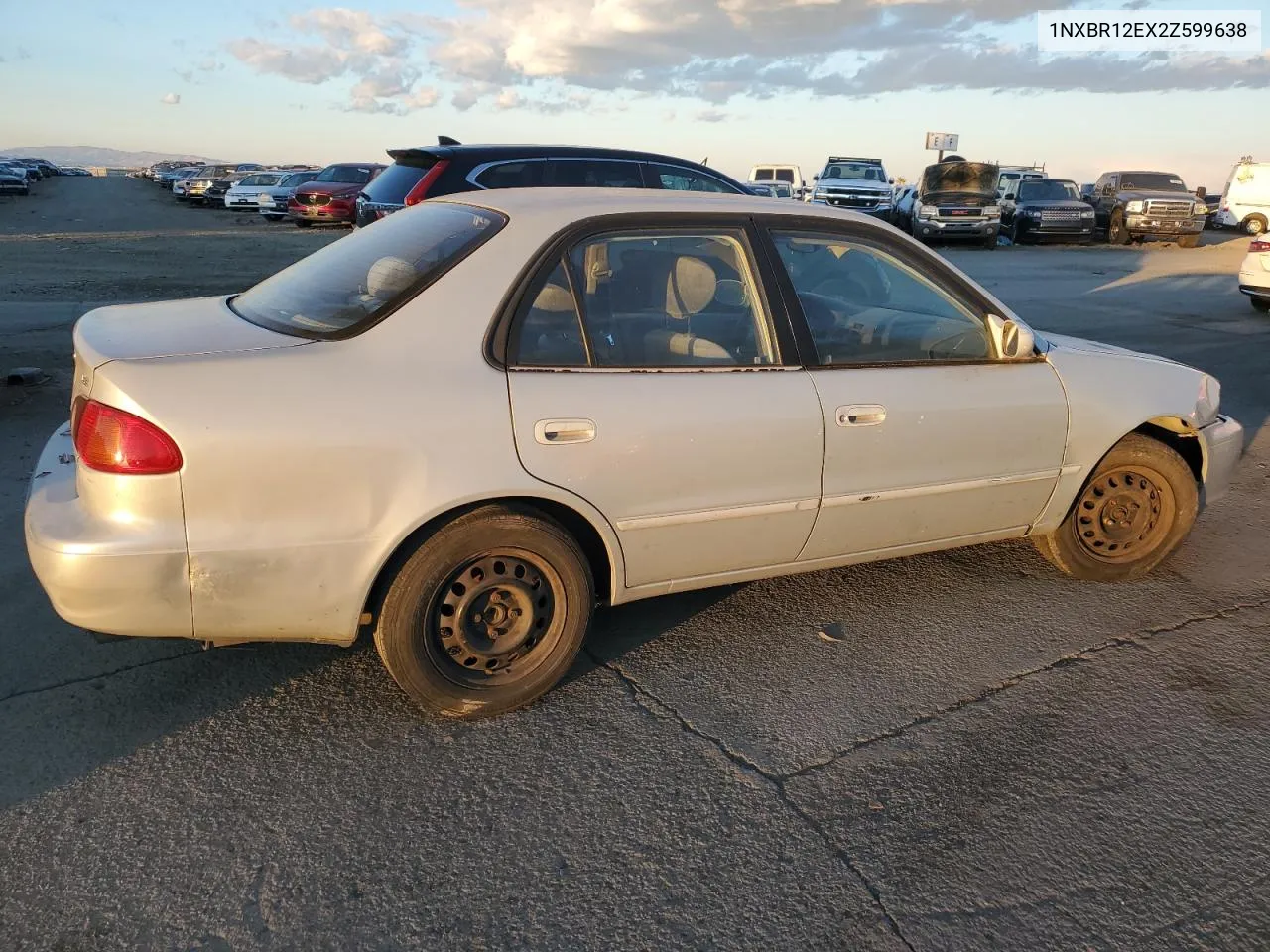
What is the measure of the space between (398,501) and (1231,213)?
32.3 metres

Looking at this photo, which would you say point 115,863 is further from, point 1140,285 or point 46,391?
point 1140,285

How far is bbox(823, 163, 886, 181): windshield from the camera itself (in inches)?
1112

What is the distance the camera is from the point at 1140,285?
16.3 m

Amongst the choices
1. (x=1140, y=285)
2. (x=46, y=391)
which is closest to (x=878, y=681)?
(x=46, y=391)

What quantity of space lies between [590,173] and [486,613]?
6.92 metres

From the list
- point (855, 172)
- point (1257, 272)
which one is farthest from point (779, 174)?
point (1257, 272)

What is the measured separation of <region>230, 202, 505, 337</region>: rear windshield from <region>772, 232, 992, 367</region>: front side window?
1.18 meters

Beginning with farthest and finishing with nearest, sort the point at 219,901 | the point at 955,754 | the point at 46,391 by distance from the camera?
the point at 46,391 → the point at 955,754 → the point at 219,901

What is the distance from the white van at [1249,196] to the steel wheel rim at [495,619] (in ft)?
91.9

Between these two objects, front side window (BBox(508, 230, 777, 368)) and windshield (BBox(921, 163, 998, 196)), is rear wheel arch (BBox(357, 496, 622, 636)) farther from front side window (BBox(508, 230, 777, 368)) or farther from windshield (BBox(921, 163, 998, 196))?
windshield (BBox(921, 163, 998, 196))

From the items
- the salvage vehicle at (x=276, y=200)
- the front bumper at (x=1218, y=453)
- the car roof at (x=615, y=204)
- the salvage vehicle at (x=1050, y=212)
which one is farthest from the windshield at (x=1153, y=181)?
the car roof at (x=615, y=204)

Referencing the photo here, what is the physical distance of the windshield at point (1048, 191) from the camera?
85.7 feet

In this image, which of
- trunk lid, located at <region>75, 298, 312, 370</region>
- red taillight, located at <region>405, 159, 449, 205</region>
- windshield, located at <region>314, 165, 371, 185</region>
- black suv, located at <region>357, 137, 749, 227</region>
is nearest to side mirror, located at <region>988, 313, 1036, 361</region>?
trunk lid, located at <region>75, 298, 312, 370</region>

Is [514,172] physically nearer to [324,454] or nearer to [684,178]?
[684,178]
